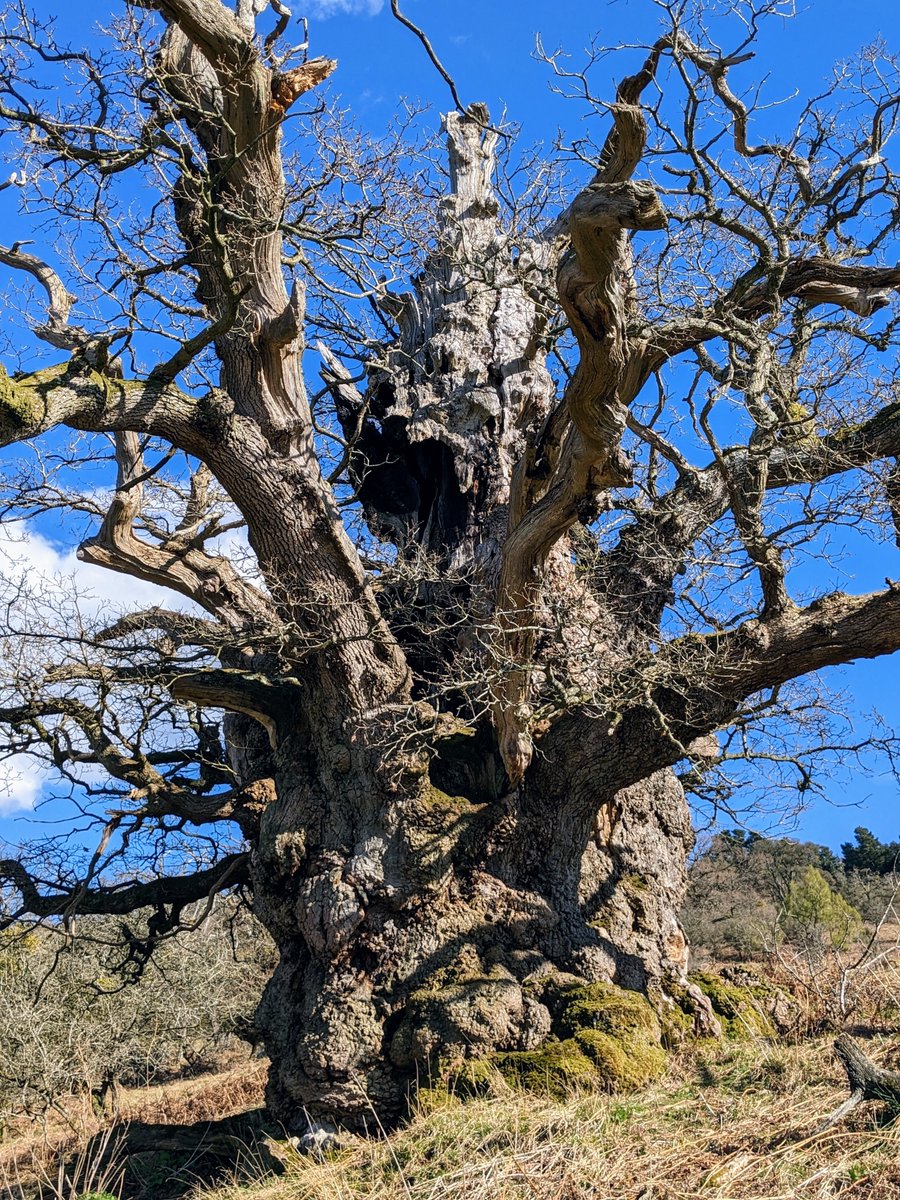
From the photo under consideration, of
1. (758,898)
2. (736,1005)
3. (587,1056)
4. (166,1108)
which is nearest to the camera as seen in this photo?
(587,1056)

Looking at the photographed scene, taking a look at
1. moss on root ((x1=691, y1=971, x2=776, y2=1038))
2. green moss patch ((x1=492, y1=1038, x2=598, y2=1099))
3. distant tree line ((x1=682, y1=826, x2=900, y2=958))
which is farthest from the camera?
distant tree line ((x1=682, y1=826, x2=900, y2=958))

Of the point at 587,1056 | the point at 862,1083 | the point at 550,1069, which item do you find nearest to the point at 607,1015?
the point at 587,1056

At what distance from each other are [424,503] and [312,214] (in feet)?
9.95

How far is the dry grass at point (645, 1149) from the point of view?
13.5 ft

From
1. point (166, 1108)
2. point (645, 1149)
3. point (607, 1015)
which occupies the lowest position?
point (645, 1149)

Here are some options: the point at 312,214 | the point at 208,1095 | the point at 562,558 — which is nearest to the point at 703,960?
the point at 208,1095

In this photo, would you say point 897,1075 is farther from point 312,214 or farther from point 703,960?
→ point 703,960

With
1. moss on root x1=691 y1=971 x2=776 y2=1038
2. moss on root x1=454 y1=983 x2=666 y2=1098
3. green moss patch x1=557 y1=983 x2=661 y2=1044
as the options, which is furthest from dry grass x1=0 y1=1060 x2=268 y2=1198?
moss on root x1=691 y1=971 x2=776 y2=1038

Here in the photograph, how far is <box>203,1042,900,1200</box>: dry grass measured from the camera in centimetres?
412

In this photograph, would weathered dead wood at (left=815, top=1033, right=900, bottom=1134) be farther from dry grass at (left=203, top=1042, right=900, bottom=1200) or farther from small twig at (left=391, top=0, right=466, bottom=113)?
small twig at (left=391, top=0, right=466, bottom=113)

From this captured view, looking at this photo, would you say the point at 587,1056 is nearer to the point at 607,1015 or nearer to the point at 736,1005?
the point at 607,1015

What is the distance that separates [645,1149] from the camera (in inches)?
184

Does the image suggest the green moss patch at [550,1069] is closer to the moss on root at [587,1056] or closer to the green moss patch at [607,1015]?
the moss on root at [587,1056]

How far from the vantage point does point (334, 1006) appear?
23.3ft
